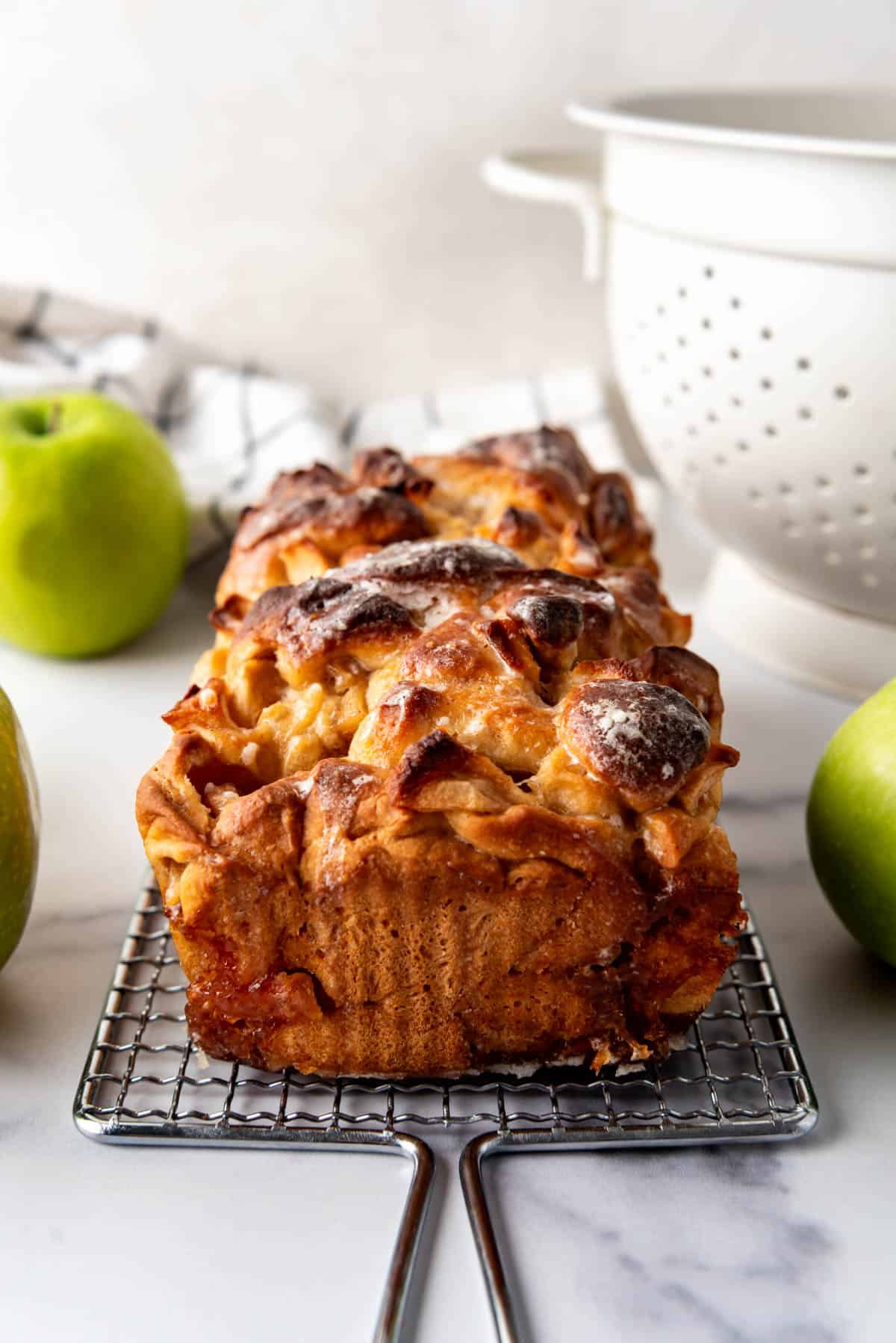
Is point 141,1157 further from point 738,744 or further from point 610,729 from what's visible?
point 738,744

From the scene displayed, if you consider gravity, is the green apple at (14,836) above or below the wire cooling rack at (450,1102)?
above

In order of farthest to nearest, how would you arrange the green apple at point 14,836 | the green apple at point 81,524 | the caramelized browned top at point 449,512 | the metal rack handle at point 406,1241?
the green apple at point 81,524 → the caramelized browned top at point 449,512 → the green apple at point 14,836 → the metal rack handle at point 406,1241

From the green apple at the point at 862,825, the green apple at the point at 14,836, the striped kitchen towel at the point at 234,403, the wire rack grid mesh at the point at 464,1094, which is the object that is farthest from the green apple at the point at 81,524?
the green apple at the point at 862,825

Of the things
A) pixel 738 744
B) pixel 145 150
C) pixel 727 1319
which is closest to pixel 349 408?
pixel 145 150

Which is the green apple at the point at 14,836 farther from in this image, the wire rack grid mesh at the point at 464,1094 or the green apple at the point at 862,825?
the green apple at the point at 862,825

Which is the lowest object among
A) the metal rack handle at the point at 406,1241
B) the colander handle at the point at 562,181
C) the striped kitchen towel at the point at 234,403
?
the striped kitchen towel at the point at 234,403

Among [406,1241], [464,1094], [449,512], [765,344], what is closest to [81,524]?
[449,512]

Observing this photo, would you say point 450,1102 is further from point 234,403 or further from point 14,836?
point 234,403
